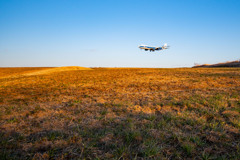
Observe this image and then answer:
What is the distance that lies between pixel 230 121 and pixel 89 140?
5960 mm

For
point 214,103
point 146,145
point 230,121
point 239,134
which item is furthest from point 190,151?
point 214,103

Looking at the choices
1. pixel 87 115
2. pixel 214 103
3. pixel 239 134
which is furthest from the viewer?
pixel 214 103

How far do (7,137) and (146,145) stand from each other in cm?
482

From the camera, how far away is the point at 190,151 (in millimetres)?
3701

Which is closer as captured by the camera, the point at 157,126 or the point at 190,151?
the point at 190,151

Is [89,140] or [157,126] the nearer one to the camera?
[89,140]

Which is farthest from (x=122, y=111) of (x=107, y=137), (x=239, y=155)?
(x=239, y=155)

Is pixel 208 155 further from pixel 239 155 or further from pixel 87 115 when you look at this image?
pixel 87 115

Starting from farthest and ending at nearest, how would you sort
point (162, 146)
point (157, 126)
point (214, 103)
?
point (214, 103) → point (157, 126) → point (162, 146)

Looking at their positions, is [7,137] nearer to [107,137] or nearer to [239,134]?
[107,137]

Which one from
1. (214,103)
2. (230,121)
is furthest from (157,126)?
(214,103)

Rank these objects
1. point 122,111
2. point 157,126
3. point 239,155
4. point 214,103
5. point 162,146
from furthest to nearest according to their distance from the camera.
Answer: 1. point 214,103
2. point 122,111
3. point 157,126
4. point 162,146
5. point 239,155

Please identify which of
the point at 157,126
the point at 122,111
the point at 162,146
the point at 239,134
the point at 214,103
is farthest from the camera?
the point at 214,103

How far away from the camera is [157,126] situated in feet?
17.3
